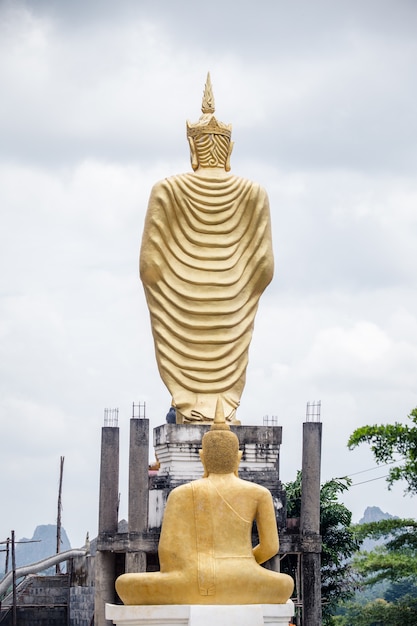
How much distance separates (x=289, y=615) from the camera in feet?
36.7

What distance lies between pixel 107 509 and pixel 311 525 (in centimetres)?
280

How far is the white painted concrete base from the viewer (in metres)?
10.8

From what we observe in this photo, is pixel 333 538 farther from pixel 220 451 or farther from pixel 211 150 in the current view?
pixel 220 451

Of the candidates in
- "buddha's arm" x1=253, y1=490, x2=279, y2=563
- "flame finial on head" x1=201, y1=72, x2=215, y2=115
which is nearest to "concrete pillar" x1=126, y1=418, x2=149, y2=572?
"flame finial on head" x1=201, y1=72, x2=215, y2=115

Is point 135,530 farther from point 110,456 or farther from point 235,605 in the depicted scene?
point 235,605

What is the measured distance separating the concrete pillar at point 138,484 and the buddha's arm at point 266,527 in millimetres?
6098

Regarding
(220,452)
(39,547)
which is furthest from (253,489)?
(39,547)

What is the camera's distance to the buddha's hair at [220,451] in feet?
37.3

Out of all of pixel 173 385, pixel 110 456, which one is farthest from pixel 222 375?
pixel 110 456

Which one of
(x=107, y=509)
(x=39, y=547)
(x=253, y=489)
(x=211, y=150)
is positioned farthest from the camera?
(x=39, y=547)

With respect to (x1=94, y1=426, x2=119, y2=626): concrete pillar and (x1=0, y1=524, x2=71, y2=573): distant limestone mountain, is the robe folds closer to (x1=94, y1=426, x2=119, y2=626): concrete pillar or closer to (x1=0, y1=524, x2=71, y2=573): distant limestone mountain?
(x1=94, y1=426, x2=119, y2=626): concrete pillar

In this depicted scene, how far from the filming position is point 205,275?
1833 cm

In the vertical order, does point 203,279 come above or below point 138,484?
above

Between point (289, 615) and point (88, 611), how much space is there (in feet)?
34.7
